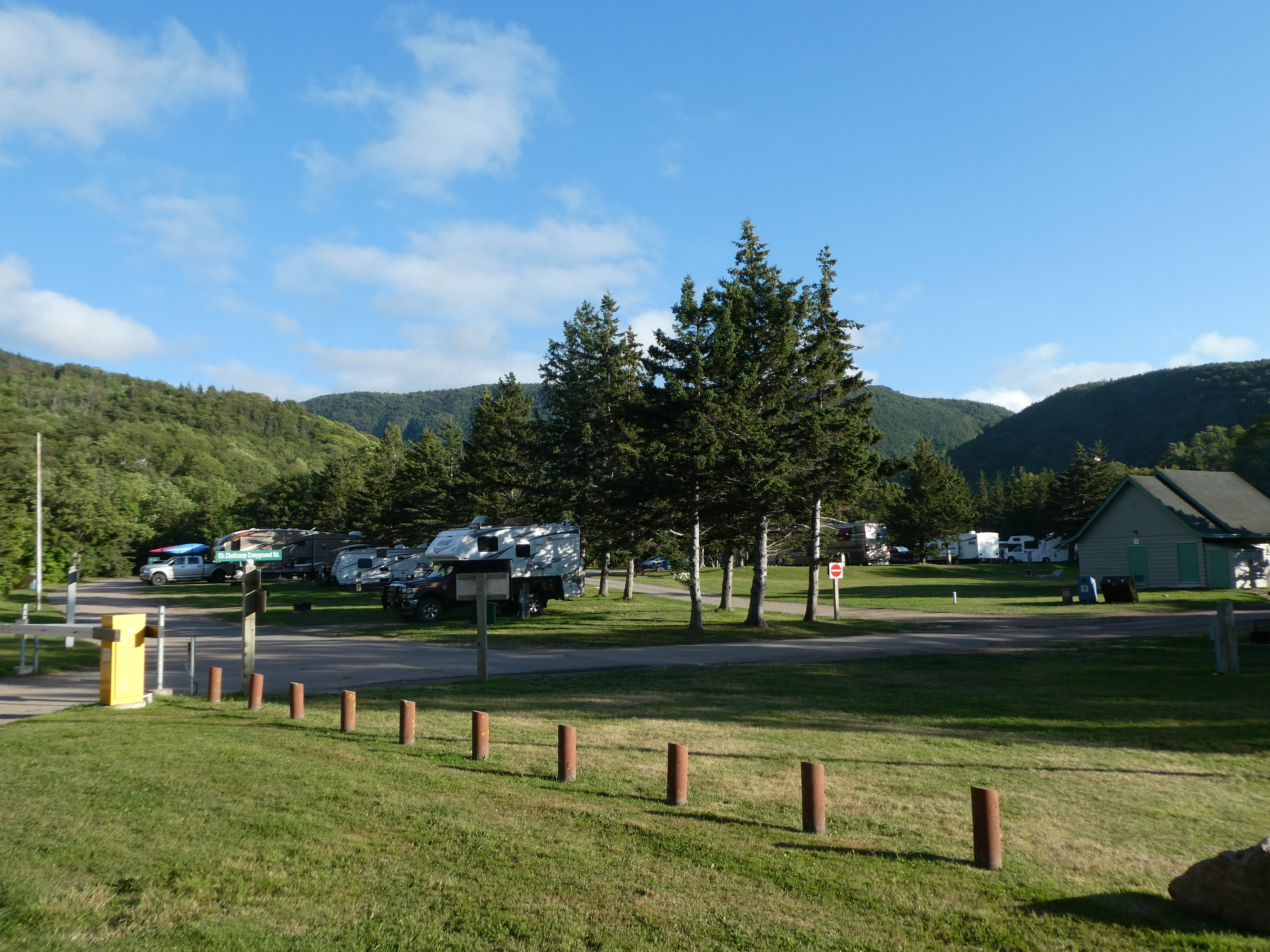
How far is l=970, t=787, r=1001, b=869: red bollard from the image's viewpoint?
5.56 metres

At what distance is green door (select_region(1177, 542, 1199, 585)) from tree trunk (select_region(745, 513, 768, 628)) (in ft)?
84.7

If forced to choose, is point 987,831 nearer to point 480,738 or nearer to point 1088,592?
point 480,738

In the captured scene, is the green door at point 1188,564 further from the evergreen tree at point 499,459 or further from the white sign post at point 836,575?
the evergreen tree at point 499,459

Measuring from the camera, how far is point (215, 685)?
1236cm

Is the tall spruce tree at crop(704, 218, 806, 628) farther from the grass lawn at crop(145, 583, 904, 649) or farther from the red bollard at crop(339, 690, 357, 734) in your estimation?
the red bollard at crop(339, 690, 357, 734)

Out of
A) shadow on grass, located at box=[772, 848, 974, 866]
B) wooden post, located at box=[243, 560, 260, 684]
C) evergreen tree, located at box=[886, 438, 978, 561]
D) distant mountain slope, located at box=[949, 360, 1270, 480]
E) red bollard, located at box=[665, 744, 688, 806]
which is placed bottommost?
shadow on grass, located at box=[772, 848, 974, 866]

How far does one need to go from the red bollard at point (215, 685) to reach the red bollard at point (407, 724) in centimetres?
427

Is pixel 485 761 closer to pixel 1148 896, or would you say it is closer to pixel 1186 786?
pixel 1148 896

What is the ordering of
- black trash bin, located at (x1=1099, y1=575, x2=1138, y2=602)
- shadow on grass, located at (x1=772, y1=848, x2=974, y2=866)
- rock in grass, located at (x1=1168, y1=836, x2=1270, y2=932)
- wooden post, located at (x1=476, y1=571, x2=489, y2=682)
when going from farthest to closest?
black trash bin, located at (x1=1099, y1=575, x2=1138, y2=602) → wooden post, located at (x1=476, y1=571, x2=489, y2=682) → shadow on grass, located at (x1=772, y1=848, x2=974, y2=866) → rock in grass, located at (x1=1168, y1=836, x2=1270, y2=932)

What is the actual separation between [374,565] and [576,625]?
2597 centimetres

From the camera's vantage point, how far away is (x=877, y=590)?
49.3m

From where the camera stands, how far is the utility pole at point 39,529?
30984mm

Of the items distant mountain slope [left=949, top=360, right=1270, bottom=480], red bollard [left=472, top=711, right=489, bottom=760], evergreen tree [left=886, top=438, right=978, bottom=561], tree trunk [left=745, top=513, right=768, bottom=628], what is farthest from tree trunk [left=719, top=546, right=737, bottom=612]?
distant mountain slope [left=949, top=360, right=1270, bottom=480]

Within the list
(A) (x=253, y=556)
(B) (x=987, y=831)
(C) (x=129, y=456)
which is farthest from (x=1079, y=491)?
(C) (x=129, y=456)
